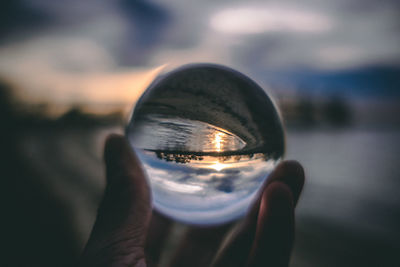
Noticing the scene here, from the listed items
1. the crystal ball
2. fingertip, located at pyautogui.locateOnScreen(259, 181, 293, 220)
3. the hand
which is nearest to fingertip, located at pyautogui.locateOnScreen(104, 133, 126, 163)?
the hand

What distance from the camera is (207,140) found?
5.98 feet

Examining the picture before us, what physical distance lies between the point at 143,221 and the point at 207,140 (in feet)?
2.69

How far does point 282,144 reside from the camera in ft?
7.14

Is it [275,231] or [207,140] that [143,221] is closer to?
[207,140]

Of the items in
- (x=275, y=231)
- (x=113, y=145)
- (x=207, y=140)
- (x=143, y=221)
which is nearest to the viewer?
(x=275, y=231)

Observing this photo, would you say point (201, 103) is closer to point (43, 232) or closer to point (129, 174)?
point (129, 174)

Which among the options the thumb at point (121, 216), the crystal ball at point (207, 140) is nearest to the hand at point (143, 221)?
the thumb at point (121, 216)

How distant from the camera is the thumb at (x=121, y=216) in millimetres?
1779

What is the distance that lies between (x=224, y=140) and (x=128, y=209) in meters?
0.90

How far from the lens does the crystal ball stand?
1.85 meters

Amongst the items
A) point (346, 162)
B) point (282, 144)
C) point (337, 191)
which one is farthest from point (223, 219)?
point (346, 162)

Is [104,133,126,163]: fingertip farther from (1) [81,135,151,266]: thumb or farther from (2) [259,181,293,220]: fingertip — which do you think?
(2) [259,181,293,220]: fingertip

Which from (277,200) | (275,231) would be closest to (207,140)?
(277,200)

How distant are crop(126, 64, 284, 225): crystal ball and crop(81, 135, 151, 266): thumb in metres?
0.14
